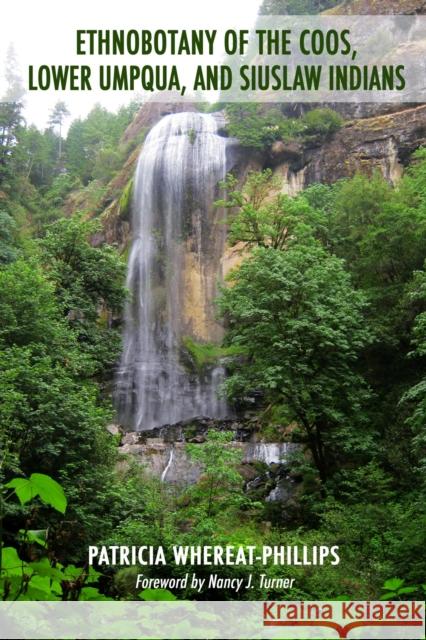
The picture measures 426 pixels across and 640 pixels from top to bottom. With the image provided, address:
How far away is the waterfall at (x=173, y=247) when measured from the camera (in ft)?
85.7

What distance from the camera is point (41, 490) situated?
1.74 metres

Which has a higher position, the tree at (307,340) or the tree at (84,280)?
the tree at (84,280)

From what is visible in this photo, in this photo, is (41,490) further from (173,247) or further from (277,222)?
(173,247)

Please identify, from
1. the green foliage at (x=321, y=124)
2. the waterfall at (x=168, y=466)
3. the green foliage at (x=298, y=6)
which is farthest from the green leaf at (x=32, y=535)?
the green foliage at (x=298, y=6)

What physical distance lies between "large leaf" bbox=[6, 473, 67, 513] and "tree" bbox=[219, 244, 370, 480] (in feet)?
36.0

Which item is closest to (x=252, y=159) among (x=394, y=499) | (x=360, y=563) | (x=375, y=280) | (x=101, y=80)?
(x=375, y=280)

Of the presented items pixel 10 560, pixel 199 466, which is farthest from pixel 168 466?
pixel 10 560

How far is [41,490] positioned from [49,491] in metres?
0.02

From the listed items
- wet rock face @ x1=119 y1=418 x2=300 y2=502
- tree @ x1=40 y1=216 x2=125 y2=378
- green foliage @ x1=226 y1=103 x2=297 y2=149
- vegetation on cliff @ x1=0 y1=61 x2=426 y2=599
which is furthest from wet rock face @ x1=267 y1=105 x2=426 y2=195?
wet rock face @ x1=119 y1=418 x2=300 y2=502

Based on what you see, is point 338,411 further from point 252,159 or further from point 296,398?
point 252,159

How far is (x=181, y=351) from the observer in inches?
1005

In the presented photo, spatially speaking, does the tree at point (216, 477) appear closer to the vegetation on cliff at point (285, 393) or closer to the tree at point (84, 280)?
the vegetation on cliff at point (285, 393)

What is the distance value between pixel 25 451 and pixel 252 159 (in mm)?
22841

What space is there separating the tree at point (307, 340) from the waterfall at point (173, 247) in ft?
36.2
